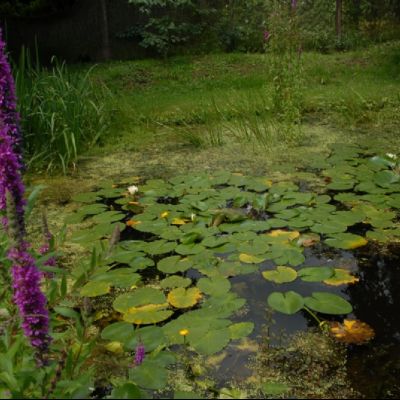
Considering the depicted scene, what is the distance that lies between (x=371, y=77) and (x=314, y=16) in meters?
4.19

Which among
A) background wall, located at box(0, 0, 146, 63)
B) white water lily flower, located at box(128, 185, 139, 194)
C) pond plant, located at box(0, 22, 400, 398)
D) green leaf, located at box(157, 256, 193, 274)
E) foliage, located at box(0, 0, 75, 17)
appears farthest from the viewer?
foliage, located at box(0, 0, 75, 17)

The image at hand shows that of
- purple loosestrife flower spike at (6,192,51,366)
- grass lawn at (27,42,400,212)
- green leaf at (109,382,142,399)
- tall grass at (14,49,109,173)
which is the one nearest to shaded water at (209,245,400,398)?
green leaf at (109,382,142,399)

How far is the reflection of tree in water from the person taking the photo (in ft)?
5.17

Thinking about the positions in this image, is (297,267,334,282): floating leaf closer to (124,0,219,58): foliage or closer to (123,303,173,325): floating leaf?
(123,303,173,325): floating leaf

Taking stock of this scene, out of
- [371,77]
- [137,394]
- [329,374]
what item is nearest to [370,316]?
[329,374]

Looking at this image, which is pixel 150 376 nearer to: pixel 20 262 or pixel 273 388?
pixel 273 388

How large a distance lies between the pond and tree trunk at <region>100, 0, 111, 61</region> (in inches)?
272

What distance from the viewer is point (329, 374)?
5.30 ft

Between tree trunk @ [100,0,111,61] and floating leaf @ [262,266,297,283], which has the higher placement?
tree trunk @ [100,0,111,61]

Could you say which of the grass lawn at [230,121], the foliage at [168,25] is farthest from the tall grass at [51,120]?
the foliage at [168,25]

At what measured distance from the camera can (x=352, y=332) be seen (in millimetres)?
1828

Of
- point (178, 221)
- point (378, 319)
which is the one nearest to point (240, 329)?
point (378, 319)

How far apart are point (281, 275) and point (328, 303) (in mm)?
280

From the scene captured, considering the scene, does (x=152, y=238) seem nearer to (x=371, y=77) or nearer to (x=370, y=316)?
(x=370, y=316)
